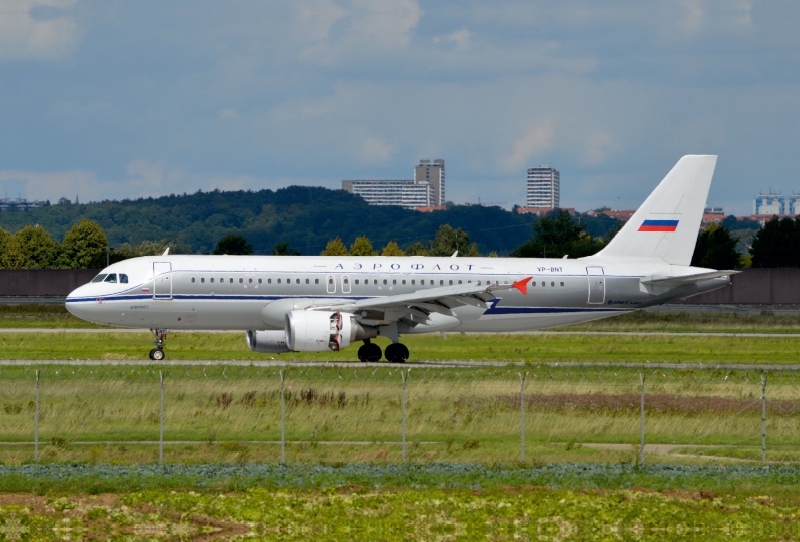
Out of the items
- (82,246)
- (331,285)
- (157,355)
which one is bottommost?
(157,355)

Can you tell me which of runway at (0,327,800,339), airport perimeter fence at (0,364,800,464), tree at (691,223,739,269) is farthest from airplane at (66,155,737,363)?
tree at (691,223,739,269)

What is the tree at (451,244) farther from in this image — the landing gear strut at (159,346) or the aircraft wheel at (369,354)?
the landing gear strut at (159,346)

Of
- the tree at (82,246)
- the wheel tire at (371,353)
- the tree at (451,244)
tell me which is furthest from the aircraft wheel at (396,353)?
the tree at (451,244)

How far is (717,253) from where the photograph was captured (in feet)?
398

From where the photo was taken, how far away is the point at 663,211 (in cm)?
4994

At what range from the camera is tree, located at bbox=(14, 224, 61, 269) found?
142375 mm

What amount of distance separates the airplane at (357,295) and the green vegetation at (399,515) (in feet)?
70.2

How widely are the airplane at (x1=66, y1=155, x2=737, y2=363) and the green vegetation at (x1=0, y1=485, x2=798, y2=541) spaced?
21.4 m

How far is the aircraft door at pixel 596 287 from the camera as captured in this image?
47125 millimetres

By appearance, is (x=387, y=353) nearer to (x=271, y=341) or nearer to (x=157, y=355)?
(x=271, y=341)

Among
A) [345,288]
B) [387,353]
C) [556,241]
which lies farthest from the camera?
[556,241]

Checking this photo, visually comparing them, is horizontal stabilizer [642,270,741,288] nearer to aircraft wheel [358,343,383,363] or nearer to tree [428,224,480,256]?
aircraft wheel [358,343,383,363]

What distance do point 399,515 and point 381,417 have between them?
11.0 metres

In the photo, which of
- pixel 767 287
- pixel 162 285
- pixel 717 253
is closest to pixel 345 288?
pixel 162 285
